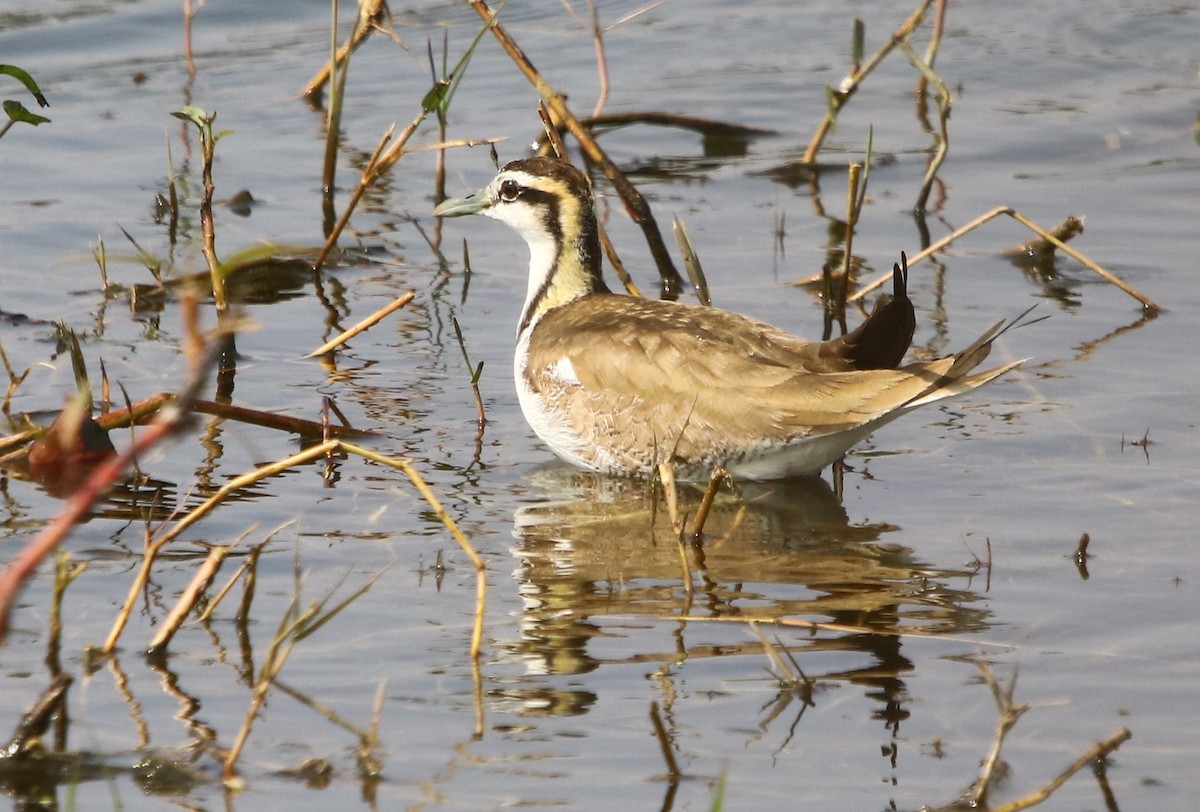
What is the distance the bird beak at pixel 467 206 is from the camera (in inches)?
327

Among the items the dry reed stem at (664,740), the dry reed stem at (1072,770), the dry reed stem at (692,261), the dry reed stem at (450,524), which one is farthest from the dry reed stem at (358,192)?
the dry reed stem at (1072,770)

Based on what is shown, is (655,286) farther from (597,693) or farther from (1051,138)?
(597,693)

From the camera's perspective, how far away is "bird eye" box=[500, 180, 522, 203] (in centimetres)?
810

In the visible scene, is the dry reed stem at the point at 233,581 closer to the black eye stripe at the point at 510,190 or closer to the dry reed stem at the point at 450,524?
the dry reed stem at the point at 450,524

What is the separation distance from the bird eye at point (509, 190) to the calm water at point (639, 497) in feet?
2.52

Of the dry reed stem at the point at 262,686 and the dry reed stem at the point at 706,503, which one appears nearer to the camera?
the dry reed stem at the point at 262,686

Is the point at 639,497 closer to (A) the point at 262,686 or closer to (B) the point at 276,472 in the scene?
(B) the point at 276,472

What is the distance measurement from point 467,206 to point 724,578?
3.01 m

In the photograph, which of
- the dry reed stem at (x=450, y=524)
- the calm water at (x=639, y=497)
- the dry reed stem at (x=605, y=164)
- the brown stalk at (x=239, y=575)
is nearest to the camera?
the dry reed stem at (x=450, y=524)

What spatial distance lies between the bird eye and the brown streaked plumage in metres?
0.72

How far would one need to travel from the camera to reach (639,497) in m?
6.98

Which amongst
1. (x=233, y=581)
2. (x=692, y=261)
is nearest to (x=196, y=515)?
(x=233, y=581)

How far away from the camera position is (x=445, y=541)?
625cm

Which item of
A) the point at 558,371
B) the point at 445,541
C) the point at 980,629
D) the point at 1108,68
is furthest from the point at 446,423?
the point at 1108,68
